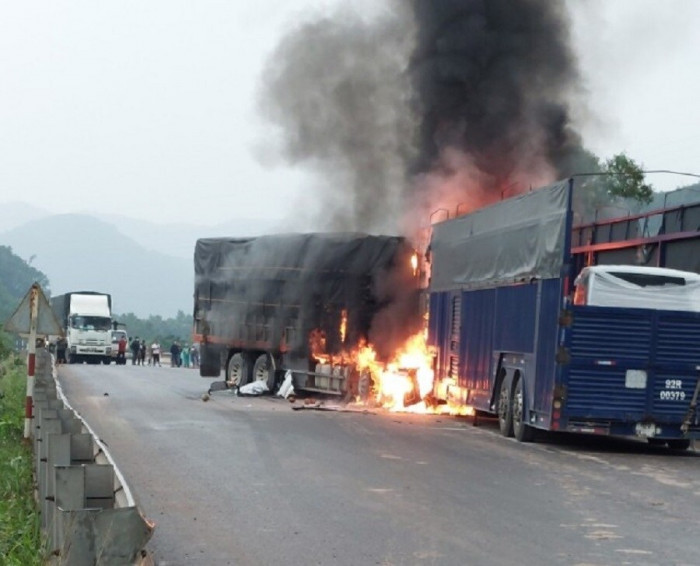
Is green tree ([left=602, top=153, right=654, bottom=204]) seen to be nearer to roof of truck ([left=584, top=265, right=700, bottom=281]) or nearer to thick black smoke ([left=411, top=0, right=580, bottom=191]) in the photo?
thick black smoke ([left=411, top=0, right=580, bottom=191])

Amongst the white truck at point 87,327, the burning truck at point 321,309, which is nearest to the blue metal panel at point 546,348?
the burning truck at point 321,309

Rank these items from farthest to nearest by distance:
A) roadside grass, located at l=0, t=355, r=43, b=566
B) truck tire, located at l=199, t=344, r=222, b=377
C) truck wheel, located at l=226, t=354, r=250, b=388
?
truck tire, located at l=199, t=344, r=222, b=377 → truck wheel, located at l=226, t=354, r=250, b=388 → roadside grass, located at l=0, t=355, r=43, b=566

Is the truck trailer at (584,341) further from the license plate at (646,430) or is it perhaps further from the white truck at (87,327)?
the white truck at (87,327)

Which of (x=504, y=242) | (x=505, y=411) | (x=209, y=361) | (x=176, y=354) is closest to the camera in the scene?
(x=505, y=411)

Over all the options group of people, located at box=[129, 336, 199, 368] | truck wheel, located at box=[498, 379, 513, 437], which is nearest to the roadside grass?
truck wheel, located at box=[498, 379, 513, 437]

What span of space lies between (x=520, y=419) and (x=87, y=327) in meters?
42.1

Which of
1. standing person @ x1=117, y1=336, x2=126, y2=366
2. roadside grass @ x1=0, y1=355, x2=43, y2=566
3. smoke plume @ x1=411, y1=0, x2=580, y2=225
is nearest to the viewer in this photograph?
roadside grass @ x1=0, y1=355, x2=43, y2=566

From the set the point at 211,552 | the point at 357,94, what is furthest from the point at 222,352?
the point at 211,552

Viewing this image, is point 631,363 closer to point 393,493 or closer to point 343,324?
point 393,493

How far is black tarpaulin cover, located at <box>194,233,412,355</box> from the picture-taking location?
2561cm

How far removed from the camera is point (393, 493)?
1138 centimetres

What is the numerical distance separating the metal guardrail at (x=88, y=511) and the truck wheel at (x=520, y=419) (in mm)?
9819

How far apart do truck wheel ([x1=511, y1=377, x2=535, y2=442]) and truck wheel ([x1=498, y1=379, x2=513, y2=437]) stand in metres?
0.18

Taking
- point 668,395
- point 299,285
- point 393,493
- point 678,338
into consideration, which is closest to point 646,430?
point 668,395
